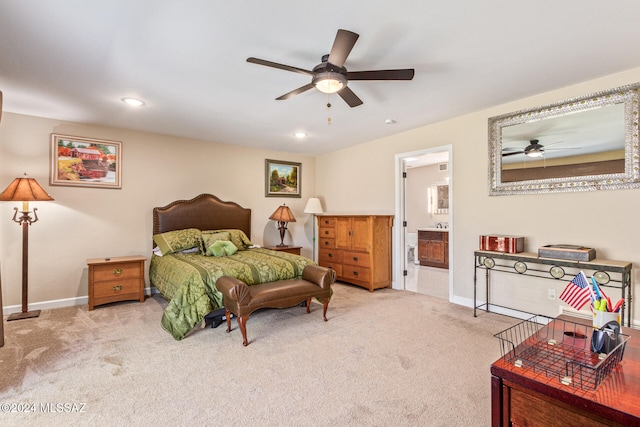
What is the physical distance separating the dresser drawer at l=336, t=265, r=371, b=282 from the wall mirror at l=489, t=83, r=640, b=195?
215cm

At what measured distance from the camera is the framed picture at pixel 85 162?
412cm

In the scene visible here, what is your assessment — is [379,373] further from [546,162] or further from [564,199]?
[546,162]

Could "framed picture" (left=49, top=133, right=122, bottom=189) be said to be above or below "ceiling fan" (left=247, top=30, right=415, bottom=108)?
below

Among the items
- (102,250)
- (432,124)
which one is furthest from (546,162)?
(102,250)

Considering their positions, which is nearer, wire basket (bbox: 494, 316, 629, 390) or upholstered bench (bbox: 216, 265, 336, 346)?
wire basket (bbox: 494, 316, 629, 390)

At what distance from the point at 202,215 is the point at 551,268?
4.80 metres

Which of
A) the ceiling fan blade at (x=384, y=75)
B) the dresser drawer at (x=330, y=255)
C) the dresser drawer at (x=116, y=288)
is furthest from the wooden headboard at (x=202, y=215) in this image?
the ceiling fan blade at (x=384, y=75)

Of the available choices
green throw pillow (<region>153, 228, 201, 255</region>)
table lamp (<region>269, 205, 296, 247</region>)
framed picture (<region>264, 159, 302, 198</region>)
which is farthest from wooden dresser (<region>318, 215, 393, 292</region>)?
green throw pillow (<region>153, 228, 201, 255</region>)

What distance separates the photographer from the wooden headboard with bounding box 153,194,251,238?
4.80 metres

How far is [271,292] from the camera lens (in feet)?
10.2

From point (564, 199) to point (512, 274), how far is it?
1.01m

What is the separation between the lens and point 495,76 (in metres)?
2.90

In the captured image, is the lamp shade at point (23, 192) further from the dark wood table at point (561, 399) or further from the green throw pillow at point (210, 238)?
the dark wood table at point (561, 399)

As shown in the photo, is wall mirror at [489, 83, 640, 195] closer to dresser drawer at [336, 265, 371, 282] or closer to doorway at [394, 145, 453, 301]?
doorway at [394, 145, 453, 301]
